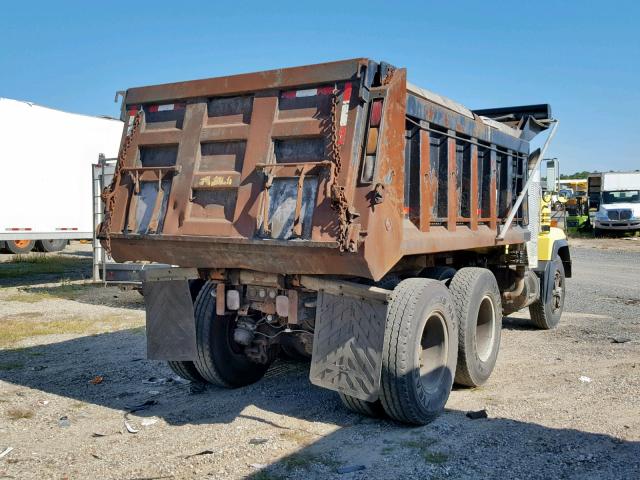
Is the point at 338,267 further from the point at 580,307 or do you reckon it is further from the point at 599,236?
the point at 599,236

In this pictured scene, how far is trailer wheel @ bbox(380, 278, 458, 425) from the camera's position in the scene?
16.5 feet

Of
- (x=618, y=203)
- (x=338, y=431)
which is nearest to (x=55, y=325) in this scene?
(x=338, y=431)

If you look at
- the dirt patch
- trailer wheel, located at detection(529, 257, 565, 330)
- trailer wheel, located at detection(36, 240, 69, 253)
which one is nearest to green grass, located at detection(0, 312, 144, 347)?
trailer wheel, located at detection(529, 257, 565, 330)

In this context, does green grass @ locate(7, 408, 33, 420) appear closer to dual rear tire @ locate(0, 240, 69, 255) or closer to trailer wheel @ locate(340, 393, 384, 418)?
trailer wheel @ locate(340, 393, 384, 418)

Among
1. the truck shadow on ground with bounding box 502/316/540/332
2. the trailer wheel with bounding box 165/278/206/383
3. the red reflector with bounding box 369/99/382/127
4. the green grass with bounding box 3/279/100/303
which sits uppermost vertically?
the red reflector with bounding box 369/99/382/127

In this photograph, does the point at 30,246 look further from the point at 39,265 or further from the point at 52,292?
the point at 52,292

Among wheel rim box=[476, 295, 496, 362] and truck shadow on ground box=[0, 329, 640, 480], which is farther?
wheel rim box=[476, 295, 496, 362]

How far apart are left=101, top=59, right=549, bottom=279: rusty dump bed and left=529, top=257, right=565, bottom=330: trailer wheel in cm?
356

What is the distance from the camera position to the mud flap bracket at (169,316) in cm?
596

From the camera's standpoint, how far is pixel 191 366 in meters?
6.57

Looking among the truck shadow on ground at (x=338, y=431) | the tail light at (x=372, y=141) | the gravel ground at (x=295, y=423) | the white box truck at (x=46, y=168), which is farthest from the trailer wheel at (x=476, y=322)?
the white box truck at (x=46, y=168)

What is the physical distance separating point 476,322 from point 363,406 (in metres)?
1.74

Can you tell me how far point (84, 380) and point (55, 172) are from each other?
10.1m

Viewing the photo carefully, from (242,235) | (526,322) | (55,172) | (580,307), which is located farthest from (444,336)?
(55,172)
